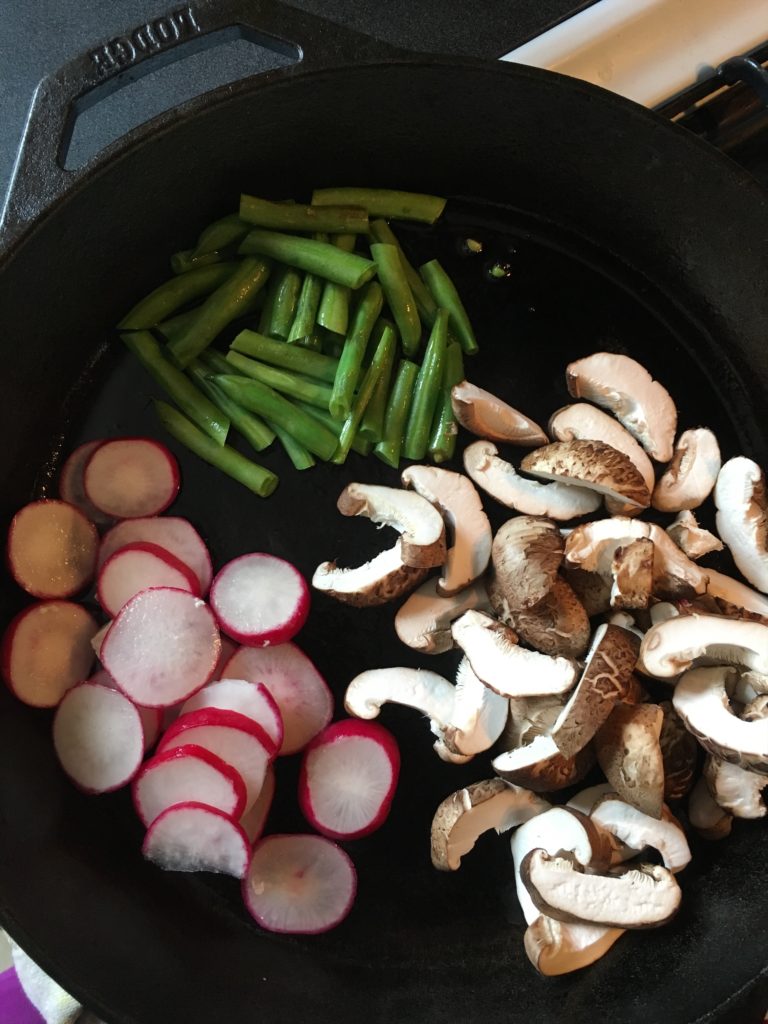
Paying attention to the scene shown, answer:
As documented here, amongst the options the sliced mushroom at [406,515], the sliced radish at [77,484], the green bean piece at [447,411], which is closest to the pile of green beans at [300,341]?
the green bean piece at [447,411]

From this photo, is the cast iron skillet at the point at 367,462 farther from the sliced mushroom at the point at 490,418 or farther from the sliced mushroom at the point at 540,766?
the sliced mushroom at the point at 540,766

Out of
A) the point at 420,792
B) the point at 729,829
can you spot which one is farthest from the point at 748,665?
the point at 420,792

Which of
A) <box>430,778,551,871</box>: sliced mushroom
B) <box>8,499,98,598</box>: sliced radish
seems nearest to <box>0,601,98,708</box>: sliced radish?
<box>8,499,98,598</box>: sliced radish

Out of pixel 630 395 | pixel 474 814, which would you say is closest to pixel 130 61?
pixel 630 395

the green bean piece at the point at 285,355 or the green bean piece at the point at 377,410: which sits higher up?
the green bean piece at the point at 285,355

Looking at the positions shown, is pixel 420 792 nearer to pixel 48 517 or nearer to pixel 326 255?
pixel 48 517

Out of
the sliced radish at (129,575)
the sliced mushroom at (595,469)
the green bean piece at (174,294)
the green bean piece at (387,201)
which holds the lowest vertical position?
the sliced mushroom at (595,469)

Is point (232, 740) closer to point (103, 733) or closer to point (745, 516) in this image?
point (103, 733)
